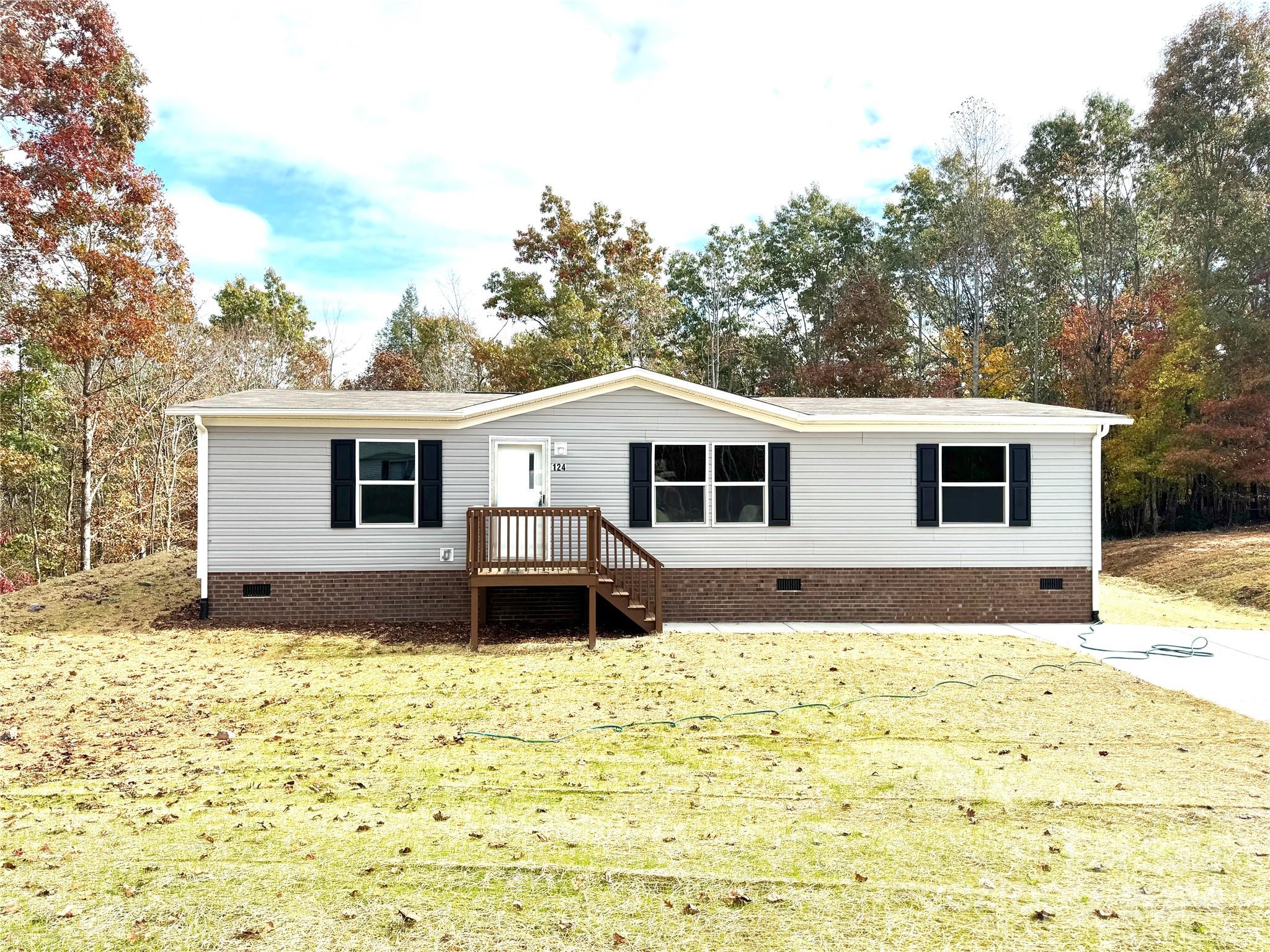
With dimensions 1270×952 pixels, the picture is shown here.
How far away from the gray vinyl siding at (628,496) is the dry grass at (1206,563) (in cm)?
521

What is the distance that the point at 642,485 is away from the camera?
11.7 metres

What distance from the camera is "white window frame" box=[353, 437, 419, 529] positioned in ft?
36.9

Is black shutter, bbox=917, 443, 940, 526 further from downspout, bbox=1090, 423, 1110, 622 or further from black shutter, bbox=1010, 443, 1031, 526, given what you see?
downspout, bbox=1090, 423, 1110, 622

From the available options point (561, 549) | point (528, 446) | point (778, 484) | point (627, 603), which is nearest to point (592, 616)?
point (627, 603)

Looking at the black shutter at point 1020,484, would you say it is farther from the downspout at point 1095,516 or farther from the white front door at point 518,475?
the white front door at point 518,475

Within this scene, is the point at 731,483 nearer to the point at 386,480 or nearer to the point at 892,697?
the point at 892,697

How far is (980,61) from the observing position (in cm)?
2370

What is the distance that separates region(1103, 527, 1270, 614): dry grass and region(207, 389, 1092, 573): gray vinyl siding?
5214mm

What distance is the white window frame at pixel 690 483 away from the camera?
1173cm

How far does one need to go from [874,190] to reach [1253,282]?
15180mm

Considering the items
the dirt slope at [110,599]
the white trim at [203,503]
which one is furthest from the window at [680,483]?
the dirt slope at [110,599]

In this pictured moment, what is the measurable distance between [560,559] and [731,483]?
3093 mm

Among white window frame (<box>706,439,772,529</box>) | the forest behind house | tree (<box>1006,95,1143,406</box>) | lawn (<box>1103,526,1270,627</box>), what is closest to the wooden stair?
white window frame (<box>706,439,772,529</box>)

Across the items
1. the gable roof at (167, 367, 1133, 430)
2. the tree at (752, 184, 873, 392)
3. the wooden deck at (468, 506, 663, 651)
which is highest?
the tree at (752, 184, 873, 392)
